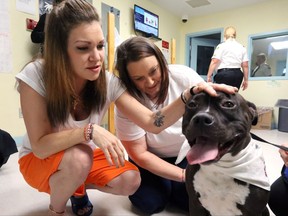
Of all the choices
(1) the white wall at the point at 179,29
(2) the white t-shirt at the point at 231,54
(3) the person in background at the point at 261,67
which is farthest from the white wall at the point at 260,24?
(2) the white t-shirt at the point at 231,54

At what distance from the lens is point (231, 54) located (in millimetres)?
3957

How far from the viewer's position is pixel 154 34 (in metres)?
4.82

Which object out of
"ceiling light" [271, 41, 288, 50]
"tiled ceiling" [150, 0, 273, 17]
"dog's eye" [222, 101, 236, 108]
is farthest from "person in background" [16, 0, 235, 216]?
"ceiling light" [271, 41, 288, 50]

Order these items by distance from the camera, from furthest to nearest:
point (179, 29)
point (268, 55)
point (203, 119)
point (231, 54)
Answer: point (179, 29)
point (268, 55)
point (231, 54)
point (203, 119)

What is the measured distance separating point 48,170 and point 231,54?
3610 millimetres

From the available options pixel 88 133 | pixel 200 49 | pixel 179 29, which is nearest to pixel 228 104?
pixel 88 133

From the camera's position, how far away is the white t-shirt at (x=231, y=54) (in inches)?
156

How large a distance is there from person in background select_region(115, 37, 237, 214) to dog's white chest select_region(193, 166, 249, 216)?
0.30 metres

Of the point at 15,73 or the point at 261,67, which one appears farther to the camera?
the point at 261,67

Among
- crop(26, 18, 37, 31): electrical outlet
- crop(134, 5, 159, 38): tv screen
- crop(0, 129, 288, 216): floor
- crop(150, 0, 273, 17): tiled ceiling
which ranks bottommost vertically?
crop(0, 129, 288, 216): floor

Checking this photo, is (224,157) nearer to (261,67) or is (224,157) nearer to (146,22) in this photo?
(146,22)

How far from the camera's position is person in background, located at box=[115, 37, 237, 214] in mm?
1181

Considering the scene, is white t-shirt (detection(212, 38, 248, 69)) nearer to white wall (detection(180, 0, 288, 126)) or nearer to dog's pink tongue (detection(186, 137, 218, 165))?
white wall (detection(180, 0, 288, 126))

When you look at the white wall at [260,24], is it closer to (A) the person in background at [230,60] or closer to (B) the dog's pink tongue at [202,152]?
(A) the person in background at [230,60]
